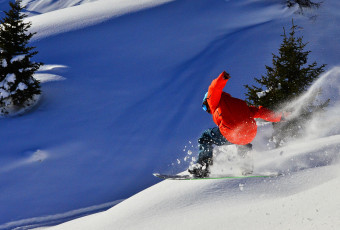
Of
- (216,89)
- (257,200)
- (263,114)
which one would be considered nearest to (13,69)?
(216,89)

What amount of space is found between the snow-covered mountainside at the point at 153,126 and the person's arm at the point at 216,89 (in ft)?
4.13

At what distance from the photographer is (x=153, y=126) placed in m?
8.43

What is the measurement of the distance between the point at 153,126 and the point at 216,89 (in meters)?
4.45

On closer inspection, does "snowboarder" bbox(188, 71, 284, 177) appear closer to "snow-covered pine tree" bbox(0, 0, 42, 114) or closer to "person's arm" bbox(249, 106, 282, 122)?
"person's arm" bbox(249, 106, 282, 122)

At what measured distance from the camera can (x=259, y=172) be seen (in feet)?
15.1

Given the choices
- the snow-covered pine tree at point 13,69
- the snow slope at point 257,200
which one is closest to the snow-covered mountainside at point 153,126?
the snow slope at point 257,200

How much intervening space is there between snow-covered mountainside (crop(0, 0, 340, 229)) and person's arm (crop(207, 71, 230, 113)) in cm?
126

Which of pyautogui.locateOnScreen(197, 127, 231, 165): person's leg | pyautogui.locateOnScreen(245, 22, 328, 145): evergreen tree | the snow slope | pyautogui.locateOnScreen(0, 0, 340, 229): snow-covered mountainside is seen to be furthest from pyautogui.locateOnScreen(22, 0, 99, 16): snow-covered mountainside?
the snow slope

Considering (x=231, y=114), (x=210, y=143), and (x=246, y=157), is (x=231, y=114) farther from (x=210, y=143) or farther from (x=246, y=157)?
(x=246, y=157)

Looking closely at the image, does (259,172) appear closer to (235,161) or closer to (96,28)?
(235,161)

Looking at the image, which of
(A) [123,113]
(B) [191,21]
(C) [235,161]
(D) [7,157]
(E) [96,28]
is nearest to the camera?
(C) [235,161]

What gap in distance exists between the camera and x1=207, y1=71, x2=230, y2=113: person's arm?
4129 millimetres

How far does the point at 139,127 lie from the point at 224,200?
192 inches

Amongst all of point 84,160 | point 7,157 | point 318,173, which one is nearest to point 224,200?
point 318,173
